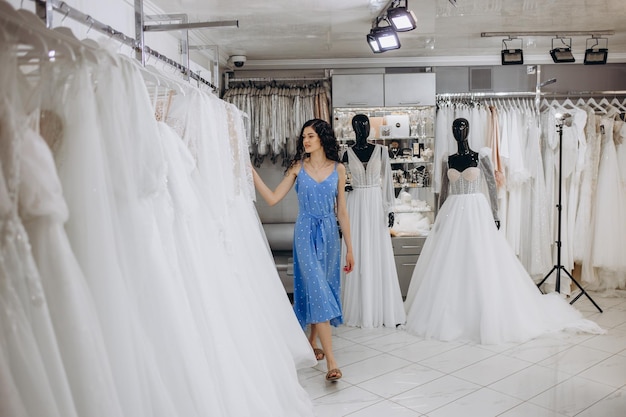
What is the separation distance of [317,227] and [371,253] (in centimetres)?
126

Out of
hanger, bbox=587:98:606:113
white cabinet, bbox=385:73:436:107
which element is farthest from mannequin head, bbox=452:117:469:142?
hanger, bbox=587:98:606:113

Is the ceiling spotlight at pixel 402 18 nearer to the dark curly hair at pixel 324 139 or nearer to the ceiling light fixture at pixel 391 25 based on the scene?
the ceiling light fixture at pixel 391 25

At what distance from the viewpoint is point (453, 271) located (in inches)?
173

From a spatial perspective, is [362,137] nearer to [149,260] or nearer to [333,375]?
[333,375]

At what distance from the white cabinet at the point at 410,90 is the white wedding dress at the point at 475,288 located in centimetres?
153

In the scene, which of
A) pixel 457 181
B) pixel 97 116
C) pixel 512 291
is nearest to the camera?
pixel 97 116

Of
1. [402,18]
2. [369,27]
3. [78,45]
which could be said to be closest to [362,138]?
[369,27]

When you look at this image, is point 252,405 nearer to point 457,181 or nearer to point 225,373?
point 225,373

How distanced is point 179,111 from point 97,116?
38.1 inches

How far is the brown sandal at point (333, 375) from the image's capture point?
345 cm

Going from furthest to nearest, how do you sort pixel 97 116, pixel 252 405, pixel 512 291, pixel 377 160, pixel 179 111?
pixel 377 160
pixel 512 291
pixel 179 111
pixel 252 405
pixel 97 116

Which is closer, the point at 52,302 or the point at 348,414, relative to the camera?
the point at 52,302

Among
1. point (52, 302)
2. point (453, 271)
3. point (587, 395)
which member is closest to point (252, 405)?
point (52, 302)

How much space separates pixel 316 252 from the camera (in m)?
3.65
